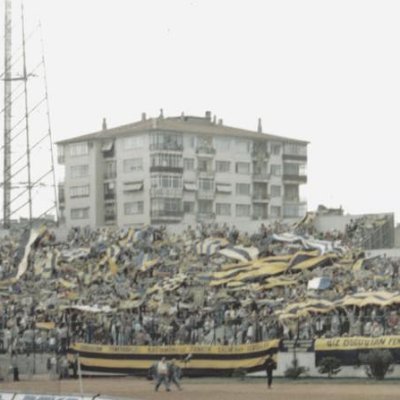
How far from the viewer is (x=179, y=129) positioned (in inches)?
3871

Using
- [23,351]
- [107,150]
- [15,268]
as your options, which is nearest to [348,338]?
[23,351]

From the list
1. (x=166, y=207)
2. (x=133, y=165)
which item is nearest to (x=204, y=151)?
(x=133, y=165)

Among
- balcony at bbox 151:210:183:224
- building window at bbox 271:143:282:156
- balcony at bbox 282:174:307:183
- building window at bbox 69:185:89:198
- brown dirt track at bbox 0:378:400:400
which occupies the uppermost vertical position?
building window at bbox 271:143:282:156

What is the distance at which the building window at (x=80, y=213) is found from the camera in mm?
99875

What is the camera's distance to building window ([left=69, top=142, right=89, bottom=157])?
10287 centimetres

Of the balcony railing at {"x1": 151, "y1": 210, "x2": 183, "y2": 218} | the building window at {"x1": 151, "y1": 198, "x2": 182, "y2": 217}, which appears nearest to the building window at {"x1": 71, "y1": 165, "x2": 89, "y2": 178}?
the building window at {"x1": 151, "y1": 198, "x2": 182, "y2": 217}

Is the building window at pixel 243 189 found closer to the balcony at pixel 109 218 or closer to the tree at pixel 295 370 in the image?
the balcony at pixel 109 218

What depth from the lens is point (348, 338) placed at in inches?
1499

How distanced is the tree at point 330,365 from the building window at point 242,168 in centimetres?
6357

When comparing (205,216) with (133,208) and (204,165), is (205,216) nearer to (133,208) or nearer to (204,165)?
(204,165)

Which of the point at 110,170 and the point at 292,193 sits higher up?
the point at 110,170

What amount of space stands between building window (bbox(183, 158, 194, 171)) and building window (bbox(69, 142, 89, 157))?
8834 millimetres

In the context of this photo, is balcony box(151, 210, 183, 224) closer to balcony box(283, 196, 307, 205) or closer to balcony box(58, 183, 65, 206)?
balcony box(58, 183, 65, 206)

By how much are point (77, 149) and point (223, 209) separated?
1327 cm
